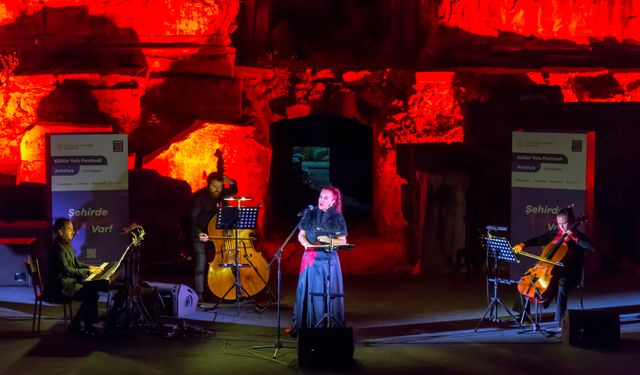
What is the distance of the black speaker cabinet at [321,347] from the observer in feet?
30.0

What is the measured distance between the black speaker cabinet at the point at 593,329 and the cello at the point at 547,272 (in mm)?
681

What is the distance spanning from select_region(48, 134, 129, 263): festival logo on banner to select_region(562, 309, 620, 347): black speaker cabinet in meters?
6.04

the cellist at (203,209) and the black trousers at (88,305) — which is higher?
the cellist at (203,209)

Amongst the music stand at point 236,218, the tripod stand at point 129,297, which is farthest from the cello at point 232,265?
the tripod stand at point 129,297

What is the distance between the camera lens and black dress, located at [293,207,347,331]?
407 inches

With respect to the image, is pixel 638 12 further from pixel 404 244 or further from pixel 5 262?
pixel 5 262

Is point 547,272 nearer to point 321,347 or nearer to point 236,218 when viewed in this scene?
point 321,347

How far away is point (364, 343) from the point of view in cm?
1039

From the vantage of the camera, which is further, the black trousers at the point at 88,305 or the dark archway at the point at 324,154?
the dark archway at the point at 324,154

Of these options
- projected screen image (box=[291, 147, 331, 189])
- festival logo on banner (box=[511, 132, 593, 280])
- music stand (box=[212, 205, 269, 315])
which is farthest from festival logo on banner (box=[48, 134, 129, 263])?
projected screen image (box=[291, 147, 331, 189])

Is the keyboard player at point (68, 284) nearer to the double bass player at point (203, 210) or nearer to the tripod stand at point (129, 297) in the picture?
the tripod stand at point (129, 297)

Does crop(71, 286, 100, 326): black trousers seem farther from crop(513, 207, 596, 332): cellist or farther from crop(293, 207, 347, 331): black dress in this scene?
crop(513, 207, 596, 332): cellist

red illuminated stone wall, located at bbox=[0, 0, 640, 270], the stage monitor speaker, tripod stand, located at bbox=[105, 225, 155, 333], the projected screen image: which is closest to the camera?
tripod stand, located at bbox=[105, 225, 155, 333]

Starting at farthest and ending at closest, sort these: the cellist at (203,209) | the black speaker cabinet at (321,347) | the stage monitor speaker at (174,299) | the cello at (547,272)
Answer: the cellist at (203,209)
the stage monitor speaker at (174,299)
the cello at (547,272)
the black speaker cabinet at (321,347)
